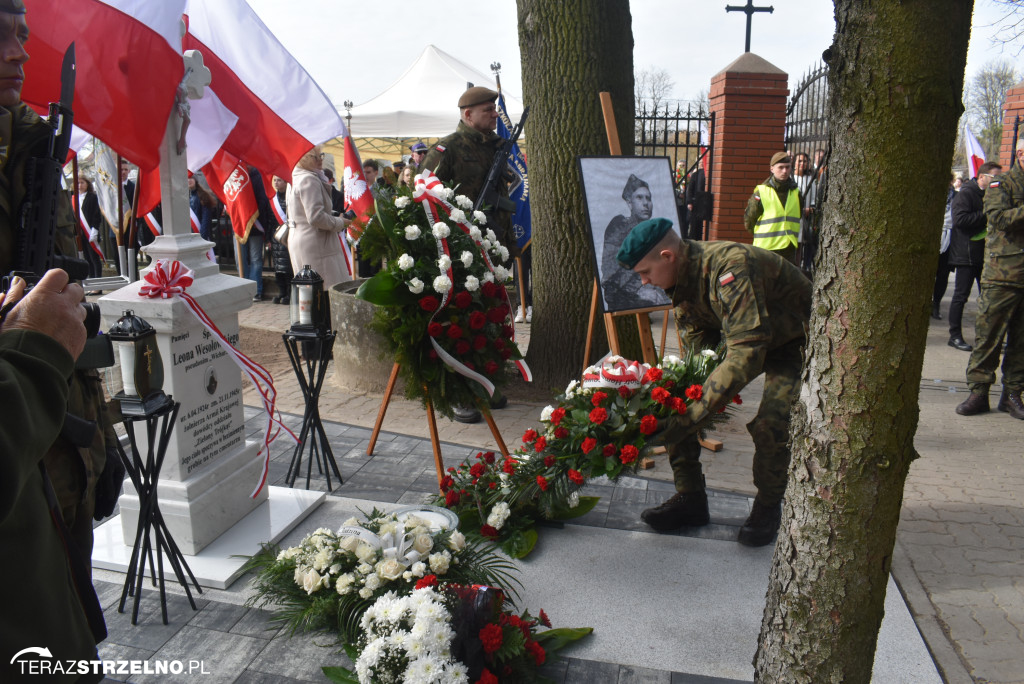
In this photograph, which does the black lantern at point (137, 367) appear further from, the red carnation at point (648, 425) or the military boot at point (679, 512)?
the military boot at point (679, 512)

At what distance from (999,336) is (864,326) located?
5.10 metres

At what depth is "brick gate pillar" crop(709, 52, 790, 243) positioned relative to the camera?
9.30m

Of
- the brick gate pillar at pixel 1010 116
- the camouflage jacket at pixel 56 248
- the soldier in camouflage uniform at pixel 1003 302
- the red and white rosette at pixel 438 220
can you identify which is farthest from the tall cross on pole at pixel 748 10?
the camouflage jacket at pixel 56 248

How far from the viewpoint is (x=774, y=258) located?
11.7 feet

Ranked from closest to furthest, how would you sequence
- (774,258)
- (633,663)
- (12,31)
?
(12,31) < (633,663) < (774,258)

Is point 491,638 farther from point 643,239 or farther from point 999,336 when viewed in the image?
point 999,336

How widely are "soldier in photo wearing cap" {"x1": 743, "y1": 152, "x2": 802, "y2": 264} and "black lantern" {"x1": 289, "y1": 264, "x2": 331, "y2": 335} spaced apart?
527 centimetres

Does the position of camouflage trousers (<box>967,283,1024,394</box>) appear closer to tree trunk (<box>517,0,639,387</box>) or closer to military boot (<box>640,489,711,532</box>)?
tree trunk (<box>517,0,639,387</box>)

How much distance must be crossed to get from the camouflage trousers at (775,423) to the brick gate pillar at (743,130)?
598 cm

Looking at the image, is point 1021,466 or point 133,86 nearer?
point 133,86

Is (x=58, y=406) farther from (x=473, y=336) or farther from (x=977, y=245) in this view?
(x=977, y=245)

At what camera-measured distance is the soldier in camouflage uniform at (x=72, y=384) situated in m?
2.06

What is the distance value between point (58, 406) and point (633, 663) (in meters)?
2.20

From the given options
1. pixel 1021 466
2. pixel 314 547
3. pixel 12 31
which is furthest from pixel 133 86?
pixel 1021 466
